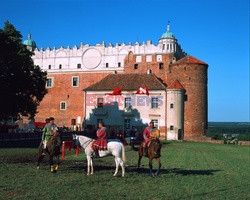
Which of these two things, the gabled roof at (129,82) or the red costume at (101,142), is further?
the gabled roof at (129,82)

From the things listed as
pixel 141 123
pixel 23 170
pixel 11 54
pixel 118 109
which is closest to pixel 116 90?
pixel 118 109

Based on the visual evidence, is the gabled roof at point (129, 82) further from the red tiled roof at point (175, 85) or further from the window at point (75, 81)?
the window at point (75, 81)

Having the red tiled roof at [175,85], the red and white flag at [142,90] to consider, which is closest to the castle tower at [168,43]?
the red tiled roof at [175,85]

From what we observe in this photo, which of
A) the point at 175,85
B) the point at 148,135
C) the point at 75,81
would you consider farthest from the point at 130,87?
the point at 148,135

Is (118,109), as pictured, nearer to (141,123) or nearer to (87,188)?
(141,123)

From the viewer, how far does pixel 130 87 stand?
39625 mm

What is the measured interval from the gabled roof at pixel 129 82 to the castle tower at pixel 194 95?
3567mm

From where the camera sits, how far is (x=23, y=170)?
12.2 meters

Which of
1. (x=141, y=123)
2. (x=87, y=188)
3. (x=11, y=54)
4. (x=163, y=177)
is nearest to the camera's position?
(x=87, y=188)

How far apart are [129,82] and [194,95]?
7816mm

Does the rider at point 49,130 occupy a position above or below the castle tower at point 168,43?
below

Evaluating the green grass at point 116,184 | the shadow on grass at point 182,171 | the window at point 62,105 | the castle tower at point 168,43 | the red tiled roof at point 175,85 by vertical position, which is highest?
the castle tower at point 168,43

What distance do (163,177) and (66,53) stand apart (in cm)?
3964

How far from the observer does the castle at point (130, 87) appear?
127ft
